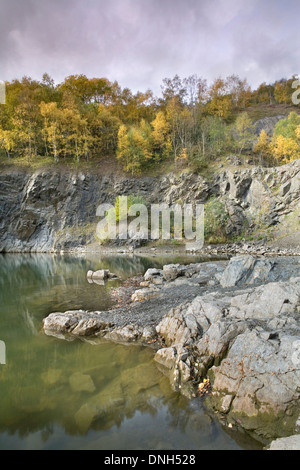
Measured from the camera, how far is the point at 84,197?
51750mm

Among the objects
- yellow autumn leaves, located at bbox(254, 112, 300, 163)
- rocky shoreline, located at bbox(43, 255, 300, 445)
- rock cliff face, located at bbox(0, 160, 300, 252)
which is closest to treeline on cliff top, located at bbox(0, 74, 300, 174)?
yellow autumn leaves, located at bbox(254, 112, 300, 163)

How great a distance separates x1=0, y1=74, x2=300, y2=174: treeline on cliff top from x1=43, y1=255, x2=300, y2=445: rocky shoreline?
43444mm

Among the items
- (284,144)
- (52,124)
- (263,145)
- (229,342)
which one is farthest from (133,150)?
(229,342)

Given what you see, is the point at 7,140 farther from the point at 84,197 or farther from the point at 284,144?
the point at 284,144

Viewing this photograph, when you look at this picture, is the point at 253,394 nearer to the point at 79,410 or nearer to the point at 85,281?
the point at 79,410

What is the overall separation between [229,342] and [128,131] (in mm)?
58233

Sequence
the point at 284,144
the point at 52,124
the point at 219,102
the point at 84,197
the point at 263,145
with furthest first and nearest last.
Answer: the point at 219,102
the point at 52,124
the point at 84,197
the point at 263,145
the point at 284,144

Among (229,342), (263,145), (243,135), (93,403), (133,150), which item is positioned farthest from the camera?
(133,150)

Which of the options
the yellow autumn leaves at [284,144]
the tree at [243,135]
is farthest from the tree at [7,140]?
the yellow autumn leaves at [284,144]

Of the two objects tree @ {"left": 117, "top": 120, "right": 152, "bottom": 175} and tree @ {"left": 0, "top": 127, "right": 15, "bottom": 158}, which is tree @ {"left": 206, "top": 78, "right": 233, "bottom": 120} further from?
tree @ {"left": 0, "top": 127, "right": 15, "bottom": 158}

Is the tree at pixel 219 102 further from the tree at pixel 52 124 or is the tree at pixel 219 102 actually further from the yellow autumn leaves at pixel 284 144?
the tree at pixel 52 124

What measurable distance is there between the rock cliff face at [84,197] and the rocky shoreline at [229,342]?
30.6 meters

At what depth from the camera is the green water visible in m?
4.98

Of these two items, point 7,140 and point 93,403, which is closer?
point 93,403
